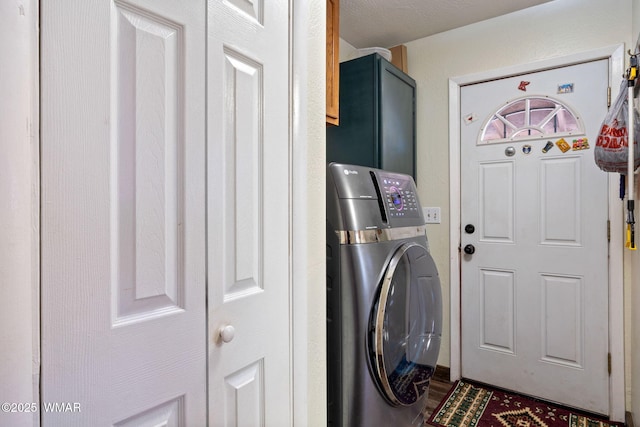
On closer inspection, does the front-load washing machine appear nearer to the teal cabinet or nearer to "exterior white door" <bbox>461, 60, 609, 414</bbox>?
the teal cabinet

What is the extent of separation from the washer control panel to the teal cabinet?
0.44 meters

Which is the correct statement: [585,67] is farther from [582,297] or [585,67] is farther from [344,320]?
[344,320]

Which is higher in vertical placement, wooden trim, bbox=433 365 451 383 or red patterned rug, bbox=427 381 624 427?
wooden trim, bbox=433 365 451 383

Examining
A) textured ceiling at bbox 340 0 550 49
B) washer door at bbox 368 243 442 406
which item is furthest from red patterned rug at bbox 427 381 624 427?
textured ceiling at bbox 340 0 550 49

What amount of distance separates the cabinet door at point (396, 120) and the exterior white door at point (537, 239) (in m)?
0.34

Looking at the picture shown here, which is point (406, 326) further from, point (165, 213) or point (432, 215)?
point (432, 215)

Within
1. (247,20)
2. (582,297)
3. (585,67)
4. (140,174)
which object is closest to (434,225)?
(582,297)

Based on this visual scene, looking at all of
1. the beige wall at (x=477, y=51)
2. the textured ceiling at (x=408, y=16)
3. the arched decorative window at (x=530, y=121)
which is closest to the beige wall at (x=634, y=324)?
the beige wall at (x=477, y=51)

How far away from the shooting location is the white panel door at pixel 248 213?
70 cm

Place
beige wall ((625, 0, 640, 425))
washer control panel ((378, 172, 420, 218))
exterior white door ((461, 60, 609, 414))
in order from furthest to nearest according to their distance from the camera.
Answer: exterior white door ((461, 60, 609, 414)), beige wall ((625, 0, 640, 425)), washer control panel ((378, 172, 420, 218))

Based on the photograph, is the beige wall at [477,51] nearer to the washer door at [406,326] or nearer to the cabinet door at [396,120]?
the cabinet door at [396,120]

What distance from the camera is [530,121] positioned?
6.70 ft

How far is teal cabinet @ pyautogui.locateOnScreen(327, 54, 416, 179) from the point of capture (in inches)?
76.6

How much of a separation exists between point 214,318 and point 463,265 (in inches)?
77.6
